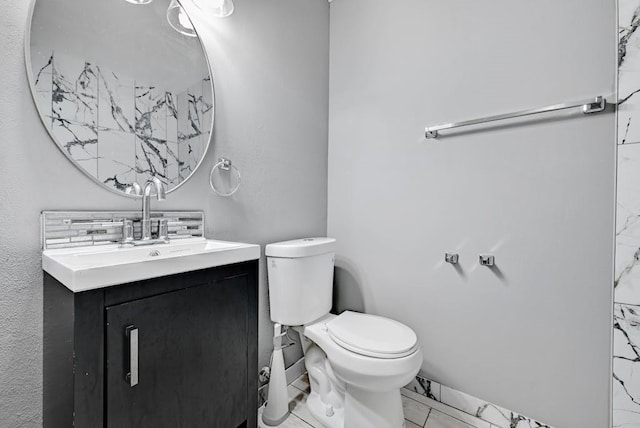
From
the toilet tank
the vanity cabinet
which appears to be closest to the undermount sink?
the vanity cabinet

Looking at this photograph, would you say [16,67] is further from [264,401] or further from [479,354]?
[479,354]

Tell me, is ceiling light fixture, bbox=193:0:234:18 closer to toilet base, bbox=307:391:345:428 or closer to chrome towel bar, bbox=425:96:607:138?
chrome towel bar, bbox=425:96:607:138

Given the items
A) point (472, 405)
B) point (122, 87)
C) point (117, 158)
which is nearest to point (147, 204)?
point (117, 158)

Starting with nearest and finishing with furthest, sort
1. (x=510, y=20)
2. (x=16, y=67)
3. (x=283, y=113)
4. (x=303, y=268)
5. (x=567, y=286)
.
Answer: (x=16, y=67)
(x=567, y=286)
(x=510, y=20)
(x=303, y=268)
(x=283, y=113)

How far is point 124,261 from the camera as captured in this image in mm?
787

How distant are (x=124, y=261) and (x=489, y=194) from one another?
1427 mm

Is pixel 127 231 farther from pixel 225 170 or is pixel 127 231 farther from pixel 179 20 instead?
pixel 179 20

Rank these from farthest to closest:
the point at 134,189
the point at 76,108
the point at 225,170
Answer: the point at 225,170 → the point at 134,189 → the point at 76,108

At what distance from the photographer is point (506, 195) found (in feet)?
4.12

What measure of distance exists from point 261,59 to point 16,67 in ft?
3.04

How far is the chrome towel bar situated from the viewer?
104 centimetres

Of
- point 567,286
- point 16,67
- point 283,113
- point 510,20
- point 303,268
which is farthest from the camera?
point 283,113

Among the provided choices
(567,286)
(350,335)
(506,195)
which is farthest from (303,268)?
(567,286)

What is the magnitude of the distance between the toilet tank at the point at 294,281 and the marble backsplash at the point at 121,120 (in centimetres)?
55
